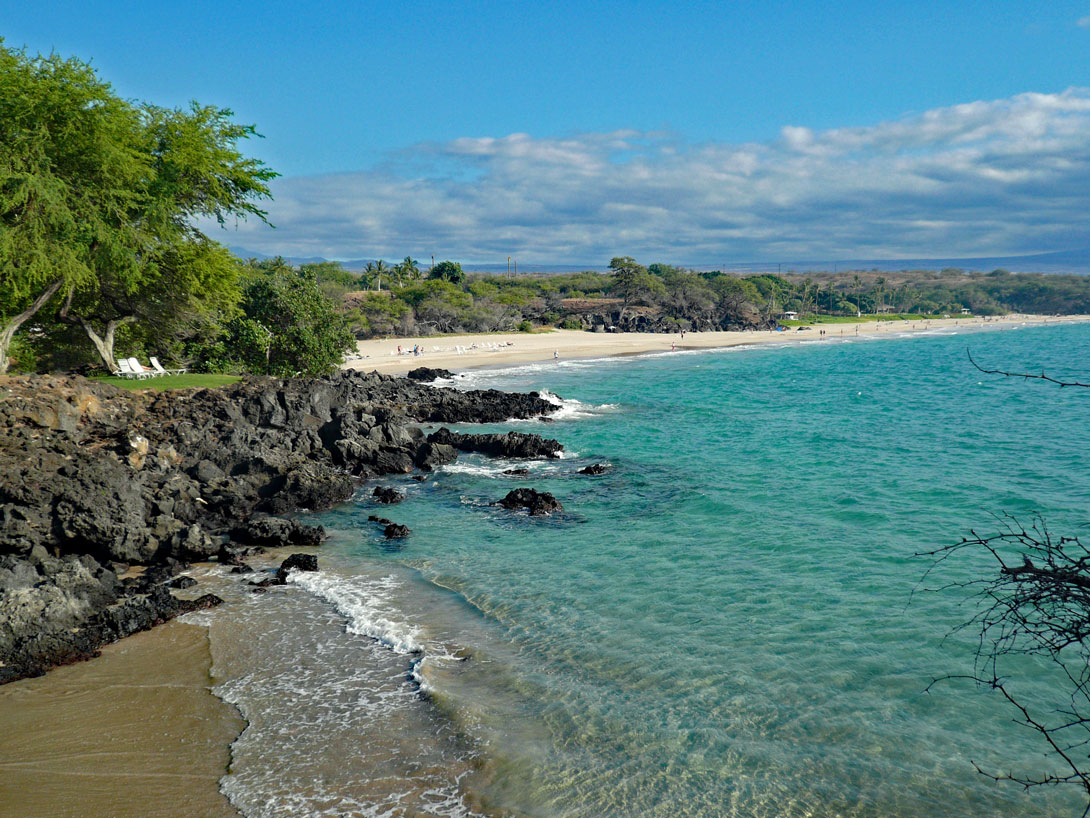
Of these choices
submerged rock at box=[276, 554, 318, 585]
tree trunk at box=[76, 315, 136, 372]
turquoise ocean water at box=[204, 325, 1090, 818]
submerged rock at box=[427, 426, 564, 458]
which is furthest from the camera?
tree trunk at box=[76, 315, 136, 372]

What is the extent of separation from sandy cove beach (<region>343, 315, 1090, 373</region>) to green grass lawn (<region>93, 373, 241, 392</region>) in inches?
559

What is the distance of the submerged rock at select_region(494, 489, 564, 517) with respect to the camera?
18031 mm

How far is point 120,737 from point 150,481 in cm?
995

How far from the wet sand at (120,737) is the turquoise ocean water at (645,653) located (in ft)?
1.18

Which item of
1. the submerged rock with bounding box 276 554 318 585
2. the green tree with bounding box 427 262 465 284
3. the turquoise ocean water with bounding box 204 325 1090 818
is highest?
the green tree with bounding box 427 262 465 284

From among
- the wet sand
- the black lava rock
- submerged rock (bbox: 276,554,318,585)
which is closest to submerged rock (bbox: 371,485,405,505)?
submerged rock (bbox: 276,554,318,585)

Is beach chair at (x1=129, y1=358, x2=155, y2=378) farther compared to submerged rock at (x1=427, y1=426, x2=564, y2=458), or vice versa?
beach chair at (x1=129, y1=358, x2=155, y2=378)

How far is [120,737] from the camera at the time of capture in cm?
853

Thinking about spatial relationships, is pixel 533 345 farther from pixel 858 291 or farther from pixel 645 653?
pixel 858 291

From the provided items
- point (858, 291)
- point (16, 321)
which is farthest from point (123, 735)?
point (858, 291)

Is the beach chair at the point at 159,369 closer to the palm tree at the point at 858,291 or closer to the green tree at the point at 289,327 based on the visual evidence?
the green tree at the point at 289,327

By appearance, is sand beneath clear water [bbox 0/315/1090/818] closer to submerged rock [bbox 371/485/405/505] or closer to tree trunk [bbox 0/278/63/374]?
submerged rock [bbox 371/485/405/505]

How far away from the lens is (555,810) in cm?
739

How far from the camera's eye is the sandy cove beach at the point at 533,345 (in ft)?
182
